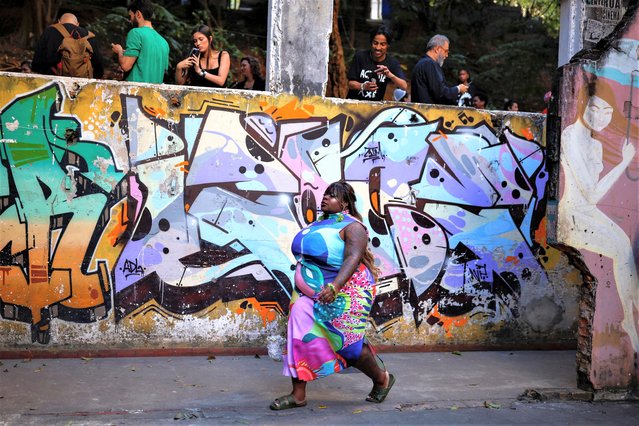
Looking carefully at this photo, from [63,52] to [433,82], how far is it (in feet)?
12.6

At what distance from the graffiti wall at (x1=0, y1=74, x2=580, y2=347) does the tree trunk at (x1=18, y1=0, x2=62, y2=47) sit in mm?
9426

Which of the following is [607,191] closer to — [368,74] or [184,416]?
[368,74]

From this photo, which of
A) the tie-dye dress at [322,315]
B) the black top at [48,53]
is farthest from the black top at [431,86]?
the black top at [48,53]

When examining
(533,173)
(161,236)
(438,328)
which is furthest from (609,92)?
(161,236)

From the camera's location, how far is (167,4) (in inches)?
696

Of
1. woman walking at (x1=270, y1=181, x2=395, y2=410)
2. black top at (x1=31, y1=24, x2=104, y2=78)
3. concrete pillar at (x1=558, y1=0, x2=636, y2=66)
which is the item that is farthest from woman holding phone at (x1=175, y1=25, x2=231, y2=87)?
concrete pillar at (x1=558, y1=0, x2=636, y2=66)

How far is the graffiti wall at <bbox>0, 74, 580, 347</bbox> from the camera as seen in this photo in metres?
7.20

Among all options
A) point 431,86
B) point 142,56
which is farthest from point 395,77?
point 142,56

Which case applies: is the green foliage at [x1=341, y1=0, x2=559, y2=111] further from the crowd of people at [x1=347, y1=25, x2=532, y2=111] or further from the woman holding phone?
the woman holding phone

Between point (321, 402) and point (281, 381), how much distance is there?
27.0 inches

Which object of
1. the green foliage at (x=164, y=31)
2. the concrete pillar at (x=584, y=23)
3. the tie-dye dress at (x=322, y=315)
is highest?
the green foliage at (x=164, y=31)

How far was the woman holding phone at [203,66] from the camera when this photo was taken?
809 cm

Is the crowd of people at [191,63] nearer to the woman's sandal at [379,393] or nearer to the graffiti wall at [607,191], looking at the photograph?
the graffiti wall at [607,191]

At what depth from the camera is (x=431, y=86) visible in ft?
28.0
